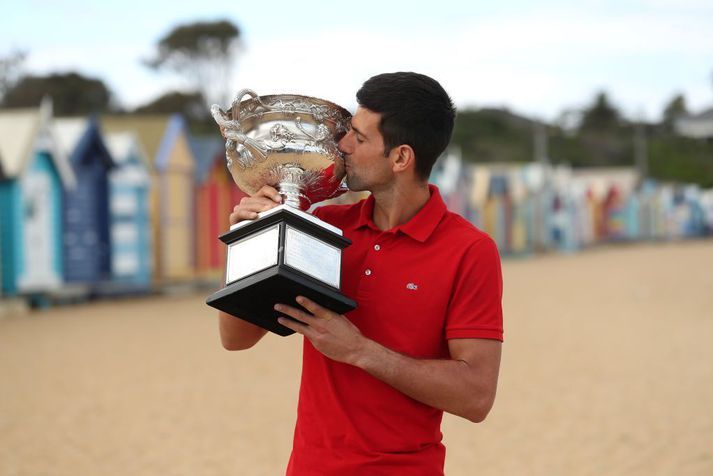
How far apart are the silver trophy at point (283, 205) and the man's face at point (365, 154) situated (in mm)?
37

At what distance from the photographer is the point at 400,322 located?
2.35m

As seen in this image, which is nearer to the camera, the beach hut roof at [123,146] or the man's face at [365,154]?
the man's face at [365,154]

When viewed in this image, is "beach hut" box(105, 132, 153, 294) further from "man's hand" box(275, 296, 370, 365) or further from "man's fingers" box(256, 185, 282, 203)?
"man's hand" box(275, 296, 370, 365)

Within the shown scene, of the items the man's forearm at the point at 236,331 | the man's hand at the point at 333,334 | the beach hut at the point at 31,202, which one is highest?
the man's hand at the point at 333,334

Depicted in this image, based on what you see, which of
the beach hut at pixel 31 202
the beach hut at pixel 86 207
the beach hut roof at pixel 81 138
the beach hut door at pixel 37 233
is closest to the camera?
the beach hut at pixel 31 202

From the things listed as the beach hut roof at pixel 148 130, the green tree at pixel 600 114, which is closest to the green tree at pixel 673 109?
the green tree at pixel 600 114

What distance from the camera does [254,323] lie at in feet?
7.94

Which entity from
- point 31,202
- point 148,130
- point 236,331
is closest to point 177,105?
point 148,130

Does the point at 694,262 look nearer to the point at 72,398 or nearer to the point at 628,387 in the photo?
the point at 628,387

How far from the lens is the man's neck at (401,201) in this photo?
2455 millimetres

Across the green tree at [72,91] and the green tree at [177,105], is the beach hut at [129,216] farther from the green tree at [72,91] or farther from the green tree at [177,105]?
the green tree at [177,105]

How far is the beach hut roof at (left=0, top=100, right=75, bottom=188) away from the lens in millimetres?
16844

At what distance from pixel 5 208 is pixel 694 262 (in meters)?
24.5

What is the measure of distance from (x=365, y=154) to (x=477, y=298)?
1.42ft
